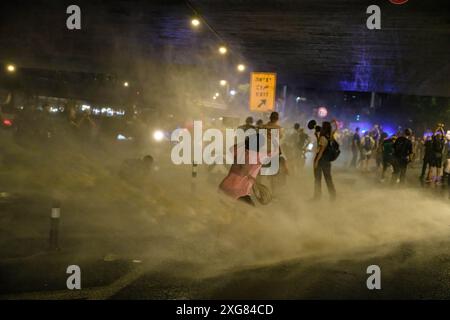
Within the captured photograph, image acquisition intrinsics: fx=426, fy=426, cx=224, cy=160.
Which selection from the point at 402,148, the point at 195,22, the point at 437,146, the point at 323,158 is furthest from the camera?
the point at 437,146

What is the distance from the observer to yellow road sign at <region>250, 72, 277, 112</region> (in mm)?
15109

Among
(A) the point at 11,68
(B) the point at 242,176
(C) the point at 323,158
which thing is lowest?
(B) the point at 242,176

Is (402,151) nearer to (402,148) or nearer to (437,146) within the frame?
(402,148)

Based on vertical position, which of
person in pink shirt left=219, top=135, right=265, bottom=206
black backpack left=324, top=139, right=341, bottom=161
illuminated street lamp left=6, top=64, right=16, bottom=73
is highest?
illuminated street lamp left=6, top=64, right=16, bottom=73

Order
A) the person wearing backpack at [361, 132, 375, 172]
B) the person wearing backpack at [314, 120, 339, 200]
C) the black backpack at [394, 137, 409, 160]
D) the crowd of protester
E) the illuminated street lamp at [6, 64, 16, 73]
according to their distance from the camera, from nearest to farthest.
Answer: the crowd of protester
the person wearing backpack at [314, 120, 339, 200]
the black backpack at [394, 137, 409, 160]
the person wearing backpack at [361, 132, 375, 172]
the illuminated street lamp at [6, 64, 16, 73]

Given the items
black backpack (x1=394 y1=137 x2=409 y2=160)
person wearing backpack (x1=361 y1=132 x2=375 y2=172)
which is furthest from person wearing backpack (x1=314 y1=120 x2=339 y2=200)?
person wearing backpack (x1=361 y1=132 x2=375 y2=172)

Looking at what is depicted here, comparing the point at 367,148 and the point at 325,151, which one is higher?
the point at 367,148

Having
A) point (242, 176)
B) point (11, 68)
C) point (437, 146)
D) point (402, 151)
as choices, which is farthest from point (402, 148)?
point (11, 68)

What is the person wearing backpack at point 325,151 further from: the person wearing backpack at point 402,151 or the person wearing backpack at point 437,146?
the person wearing backpack at point 437,146

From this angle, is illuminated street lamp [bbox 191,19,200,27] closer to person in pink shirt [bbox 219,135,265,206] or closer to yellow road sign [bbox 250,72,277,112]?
yellow road sign [bbox 250,72,277,112]

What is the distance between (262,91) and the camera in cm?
1518

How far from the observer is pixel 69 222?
25.3 feet

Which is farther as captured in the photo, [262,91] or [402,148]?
[262,91]

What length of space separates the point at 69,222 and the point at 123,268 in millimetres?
2644
